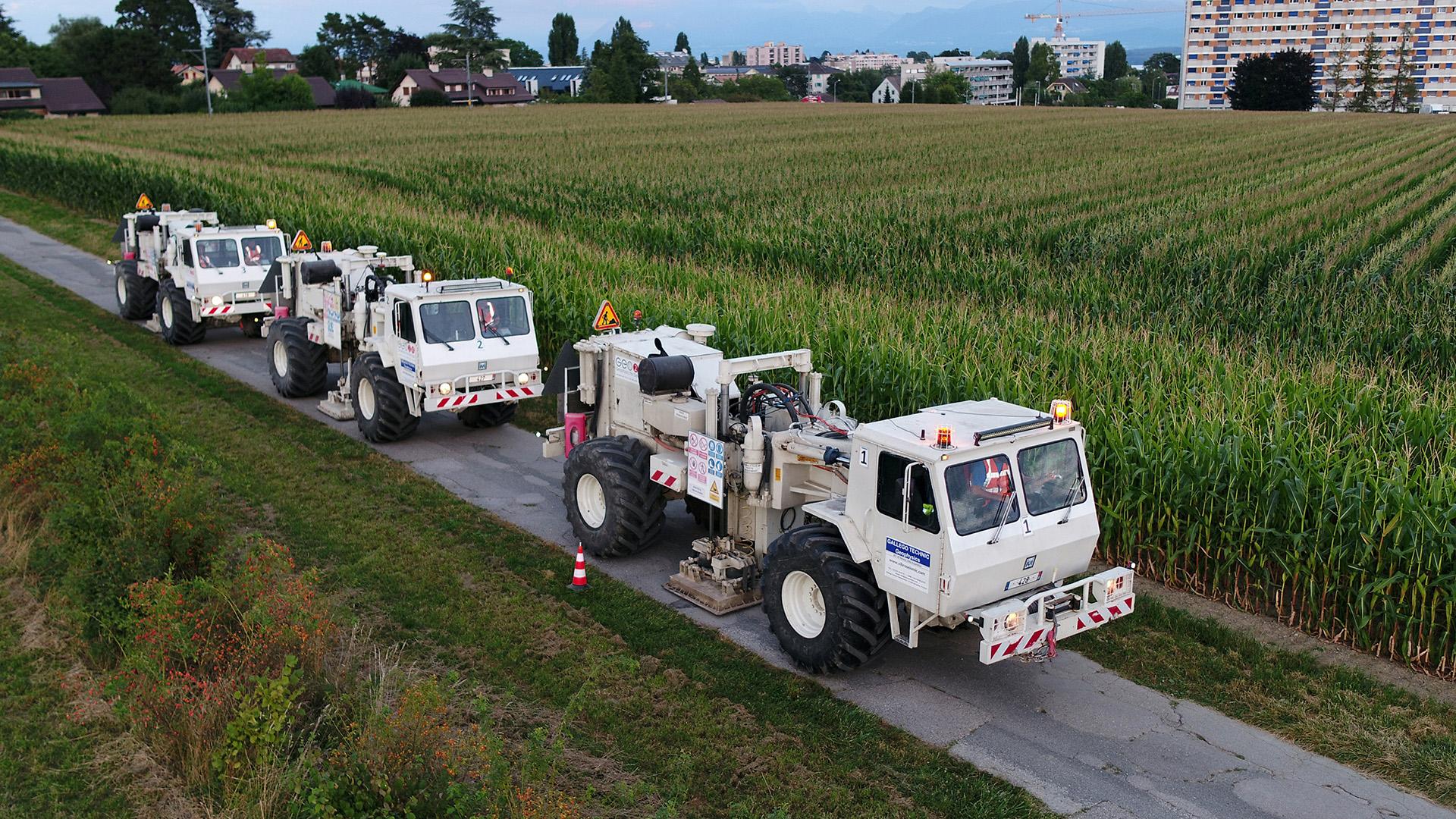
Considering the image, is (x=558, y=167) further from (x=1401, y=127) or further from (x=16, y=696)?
(x=1401, y=127)

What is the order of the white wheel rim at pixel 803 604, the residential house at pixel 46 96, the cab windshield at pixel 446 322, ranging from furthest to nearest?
the residential house at pixel 46 96
the cab windshield at pixel 446 322
the white wheel rim at pixel 803 604

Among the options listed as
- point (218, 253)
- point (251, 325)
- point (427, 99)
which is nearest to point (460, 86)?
point (427, 99)

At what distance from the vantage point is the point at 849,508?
31.6ft

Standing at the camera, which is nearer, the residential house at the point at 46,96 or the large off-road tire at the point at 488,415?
the large off-road tire at the point at 488,415

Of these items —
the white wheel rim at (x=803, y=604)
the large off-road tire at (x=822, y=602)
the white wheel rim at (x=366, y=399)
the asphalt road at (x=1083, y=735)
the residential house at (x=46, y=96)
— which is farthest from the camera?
the residential house at (x=46, y=96)

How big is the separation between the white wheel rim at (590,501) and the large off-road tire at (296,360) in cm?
780

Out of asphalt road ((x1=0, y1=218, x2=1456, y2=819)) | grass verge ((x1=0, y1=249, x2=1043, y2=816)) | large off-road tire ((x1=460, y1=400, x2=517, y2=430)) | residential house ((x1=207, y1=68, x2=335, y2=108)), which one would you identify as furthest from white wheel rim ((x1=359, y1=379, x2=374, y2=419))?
residential house ((x1=207, y1=68, x2=335, y2=108))

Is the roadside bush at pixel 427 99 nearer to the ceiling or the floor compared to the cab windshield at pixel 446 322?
nearer to the ceiling

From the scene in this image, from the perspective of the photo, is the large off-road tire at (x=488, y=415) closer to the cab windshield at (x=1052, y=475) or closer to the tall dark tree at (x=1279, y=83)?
the cab windshield at (x=1052, y=475)

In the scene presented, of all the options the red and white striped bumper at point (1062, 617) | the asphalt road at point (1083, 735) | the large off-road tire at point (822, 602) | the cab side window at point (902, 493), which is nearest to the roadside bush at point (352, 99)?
the asphalt road at point (1083, 735)

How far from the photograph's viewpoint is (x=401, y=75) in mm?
122875

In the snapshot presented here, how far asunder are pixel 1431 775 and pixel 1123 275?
14.3 metres

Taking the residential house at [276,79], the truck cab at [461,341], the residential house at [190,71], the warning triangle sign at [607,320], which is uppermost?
the residential house at [190,71]

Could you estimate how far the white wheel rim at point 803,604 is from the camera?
397 inches
